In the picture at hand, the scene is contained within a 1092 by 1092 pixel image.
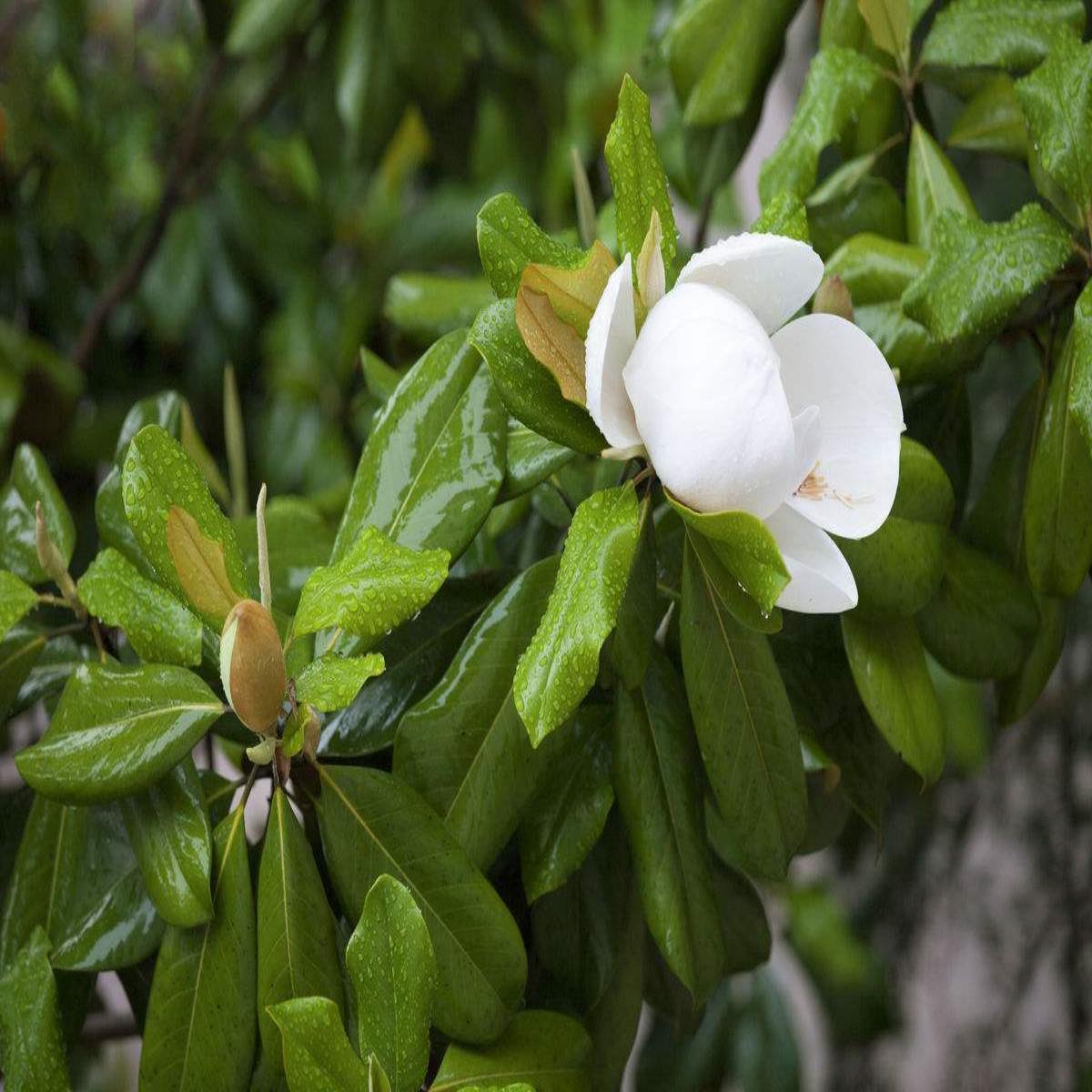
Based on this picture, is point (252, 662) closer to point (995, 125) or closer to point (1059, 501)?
point (1059, 501)

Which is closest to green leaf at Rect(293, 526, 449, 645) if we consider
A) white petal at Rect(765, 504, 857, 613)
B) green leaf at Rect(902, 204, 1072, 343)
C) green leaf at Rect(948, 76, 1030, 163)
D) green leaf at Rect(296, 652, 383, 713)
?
green leaf at Rect(296, 652, 383, 713)

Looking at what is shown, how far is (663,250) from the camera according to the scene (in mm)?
459

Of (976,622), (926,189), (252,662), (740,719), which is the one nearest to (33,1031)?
(252,662)

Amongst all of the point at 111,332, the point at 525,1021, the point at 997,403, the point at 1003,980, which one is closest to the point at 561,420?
the point at 525,1021

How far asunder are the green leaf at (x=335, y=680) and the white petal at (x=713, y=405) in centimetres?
12

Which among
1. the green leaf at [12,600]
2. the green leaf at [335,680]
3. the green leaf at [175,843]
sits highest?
the green leaf at [335,680]

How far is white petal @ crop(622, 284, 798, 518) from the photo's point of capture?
0.39 meters

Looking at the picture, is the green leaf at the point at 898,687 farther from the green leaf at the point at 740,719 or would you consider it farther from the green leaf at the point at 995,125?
the green leaf at the point at 995,125

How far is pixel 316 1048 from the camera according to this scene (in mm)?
432

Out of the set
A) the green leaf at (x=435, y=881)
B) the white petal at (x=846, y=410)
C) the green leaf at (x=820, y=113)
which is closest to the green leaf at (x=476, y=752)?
the green leaf at (x=435, y=881)

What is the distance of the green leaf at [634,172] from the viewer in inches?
17.7

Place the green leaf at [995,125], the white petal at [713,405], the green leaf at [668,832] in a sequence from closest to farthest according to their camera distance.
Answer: the white petal at [713,405], the green leaf at [668,832], the green leaf at [995,125]

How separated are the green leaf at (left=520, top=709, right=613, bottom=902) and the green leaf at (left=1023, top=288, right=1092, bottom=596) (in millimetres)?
191

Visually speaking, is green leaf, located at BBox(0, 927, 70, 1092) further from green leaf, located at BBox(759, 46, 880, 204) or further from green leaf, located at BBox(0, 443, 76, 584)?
green leaf, located at BBox(759, 46, 880, 204)
